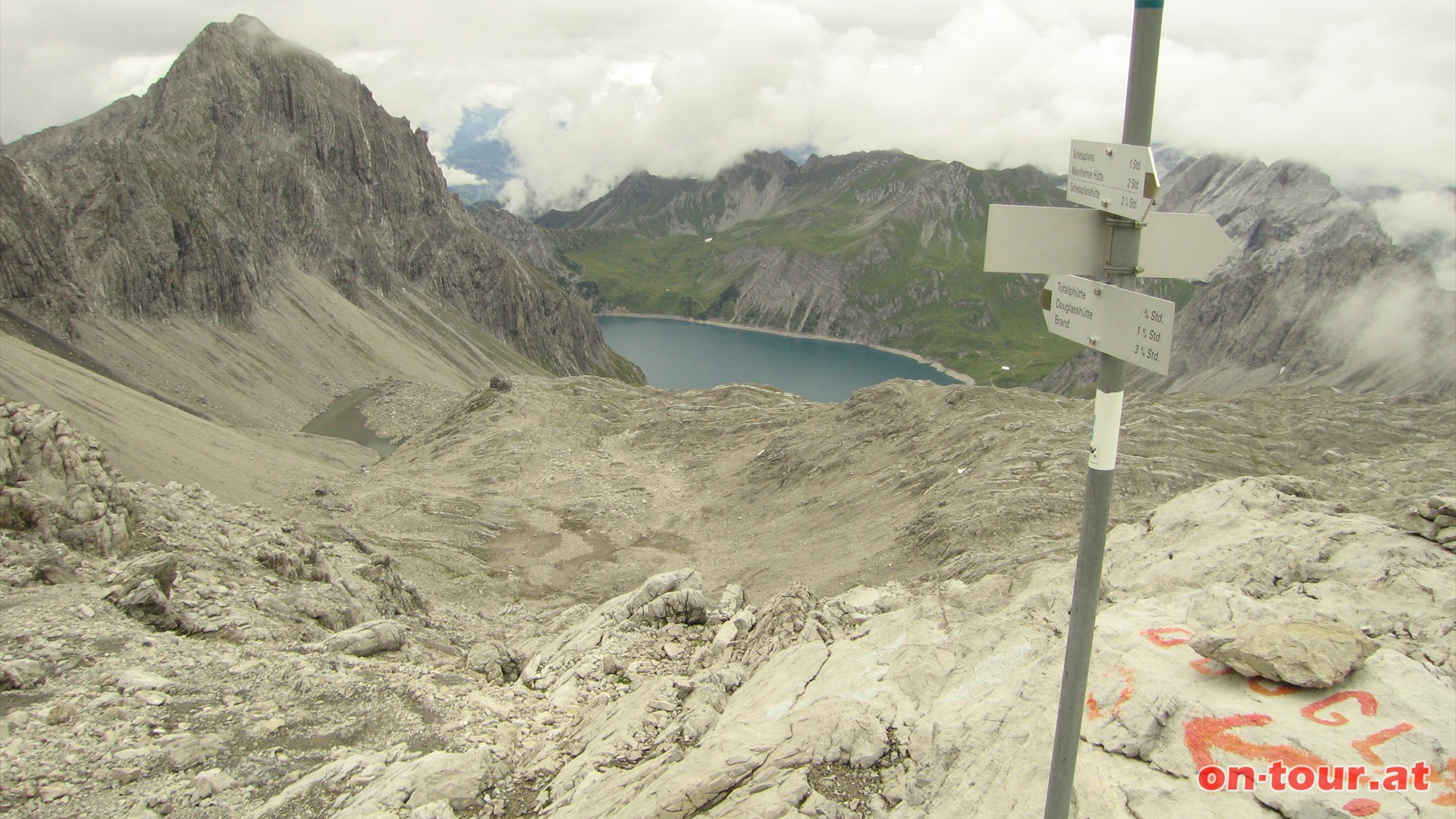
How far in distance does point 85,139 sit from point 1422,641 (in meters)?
183

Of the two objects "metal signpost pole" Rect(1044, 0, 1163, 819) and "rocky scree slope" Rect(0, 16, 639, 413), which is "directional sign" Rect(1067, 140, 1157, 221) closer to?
"metal signpost pole" Rect(1044, 0, 1163, 819)

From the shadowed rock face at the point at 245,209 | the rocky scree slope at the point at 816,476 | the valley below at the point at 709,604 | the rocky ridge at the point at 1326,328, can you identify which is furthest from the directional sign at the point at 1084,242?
the rocky ridge at the point at 1326,328

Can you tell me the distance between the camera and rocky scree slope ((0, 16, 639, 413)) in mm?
96688

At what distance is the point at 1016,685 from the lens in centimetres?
1323

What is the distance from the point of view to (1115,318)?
629cm

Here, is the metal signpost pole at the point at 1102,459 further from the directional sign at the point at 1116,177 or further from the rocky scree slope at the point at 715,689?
the rocky scree slope at the point at 715,689

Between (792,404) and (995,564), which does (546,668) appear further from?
(792,404)

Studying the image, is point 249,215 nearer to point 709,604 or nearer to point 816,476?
point 816,476

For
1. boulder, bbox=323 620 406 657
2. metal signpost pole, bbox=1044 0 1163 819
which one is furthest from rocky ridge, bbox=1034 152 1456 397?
metal signpost pole, bbox=1044 0 1163 819

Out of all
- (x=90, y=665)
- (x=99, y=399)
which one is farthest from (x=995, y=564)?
(x=99, y=399)

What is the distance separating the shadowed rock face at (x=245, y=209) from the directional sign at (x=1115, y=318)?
104 meters

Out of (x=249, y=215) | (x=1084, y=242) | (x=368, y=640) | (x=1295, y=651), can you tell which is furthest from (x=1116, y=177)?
(x=249, y=215)

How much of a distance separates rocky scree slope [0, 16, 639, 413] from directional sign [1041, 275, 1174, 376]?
337 feet

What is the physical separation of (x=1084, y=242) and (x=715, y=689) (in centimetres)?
1311
